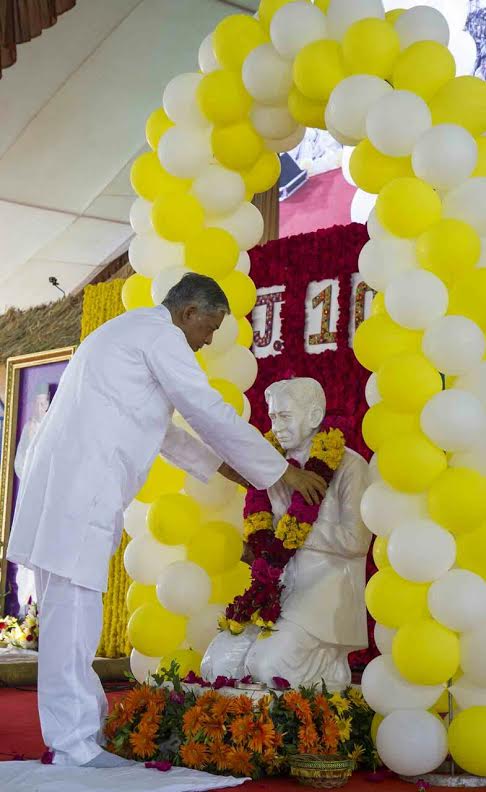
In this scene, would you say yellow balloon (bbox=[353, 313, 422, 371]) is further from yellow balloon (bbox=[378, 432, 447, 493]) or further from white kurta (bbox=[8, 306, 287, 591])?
white kurta (bbox=[8, 306, 287, 591])

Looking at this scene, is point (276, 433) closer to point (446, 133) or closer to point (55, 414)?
point (55, 414)

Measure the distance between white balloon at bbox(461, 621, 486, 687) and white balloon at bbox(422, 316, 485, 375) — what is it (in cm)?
84

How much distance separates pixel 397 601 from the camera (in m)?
3.31

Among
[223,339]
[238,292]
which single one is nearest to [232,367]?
[223,339]

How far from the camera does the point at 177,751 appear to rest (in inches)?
139

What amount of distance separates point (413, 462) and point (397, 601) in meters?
0.46

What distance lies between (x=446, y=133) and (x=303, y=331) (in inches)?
98.4

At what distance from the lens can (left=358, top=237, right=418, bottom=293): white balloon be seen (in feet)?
11.8

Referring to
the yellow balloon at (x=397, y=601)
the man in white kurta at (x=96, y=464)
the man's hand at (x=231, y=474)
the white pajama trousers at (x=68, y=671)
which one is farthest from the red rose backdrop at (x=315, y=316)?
the white pajama trousers at (x=68, y=671)

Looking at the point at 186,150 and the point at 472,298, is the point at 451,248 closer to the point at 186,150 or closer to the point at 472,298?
the point at 472,298

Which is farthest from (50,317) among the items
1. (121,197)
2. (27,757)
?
(27,757)

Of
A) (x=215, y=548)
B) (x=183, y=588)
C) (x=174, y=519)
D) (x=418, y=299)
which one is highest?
(x=418, y=299)

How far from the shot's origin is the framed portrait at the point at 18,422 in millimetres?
8086

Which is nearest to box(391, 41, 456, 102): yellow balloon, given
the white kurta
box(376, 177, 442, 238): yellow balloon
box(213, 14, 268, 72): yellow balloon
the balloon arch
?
the balloon arch
